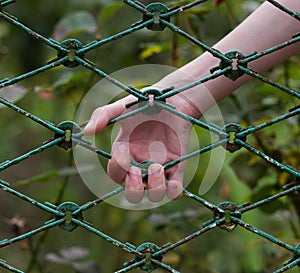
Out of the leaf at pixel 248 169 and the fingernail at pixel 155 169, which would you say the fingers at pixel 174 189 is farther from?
the leaf at pixel 248 169

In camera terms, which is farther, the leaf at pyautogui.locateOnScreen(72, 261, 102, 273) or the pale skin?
the leaf at pyautogui.locateOnScreen(72, 261, 102, 273)

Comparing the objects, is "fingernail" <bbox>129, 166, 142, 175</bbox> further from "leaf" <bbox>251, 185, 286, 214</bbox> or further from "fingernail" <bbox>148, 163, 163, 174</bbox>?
"leaf" <bbox>251, 185, 286, 214</bbox>

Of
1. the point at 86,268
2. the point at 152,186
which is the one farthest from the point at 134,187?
the point at 86,268

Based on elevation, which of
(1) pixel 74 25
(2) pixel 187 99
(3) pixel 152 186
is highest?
(1) pixel 74 25

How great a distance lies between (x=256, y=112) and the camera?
1.88 m

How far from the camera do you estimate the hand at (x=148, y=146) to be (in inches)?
40.9

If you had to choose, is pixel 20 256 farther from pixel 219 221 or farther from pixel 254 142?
pixel 219 221

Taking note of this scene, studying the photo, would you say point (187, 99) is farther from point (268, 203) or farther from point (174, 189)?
point (268, 203)

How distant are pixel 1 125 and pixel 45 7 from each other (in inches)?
19.6

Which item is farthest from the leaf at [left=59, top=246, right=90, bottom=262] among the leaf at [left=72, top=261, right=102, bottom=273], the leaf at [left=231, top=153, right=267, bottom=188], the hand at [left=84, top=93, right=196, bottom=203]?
the hand at [left=84, top=93, right=196, bottom=203]

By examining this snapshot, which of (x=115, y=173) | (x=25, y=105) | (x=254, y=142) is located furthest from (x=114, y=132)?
(x=25, y=105)

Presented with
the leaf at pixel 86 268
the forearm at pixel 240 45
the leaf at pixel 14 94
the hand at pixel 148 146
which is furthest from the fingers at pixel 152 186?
the leaf at pixel 86 268

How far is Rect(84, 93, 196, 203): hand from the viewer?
3.41 ft

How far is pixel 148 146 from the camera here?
1.13 meters
